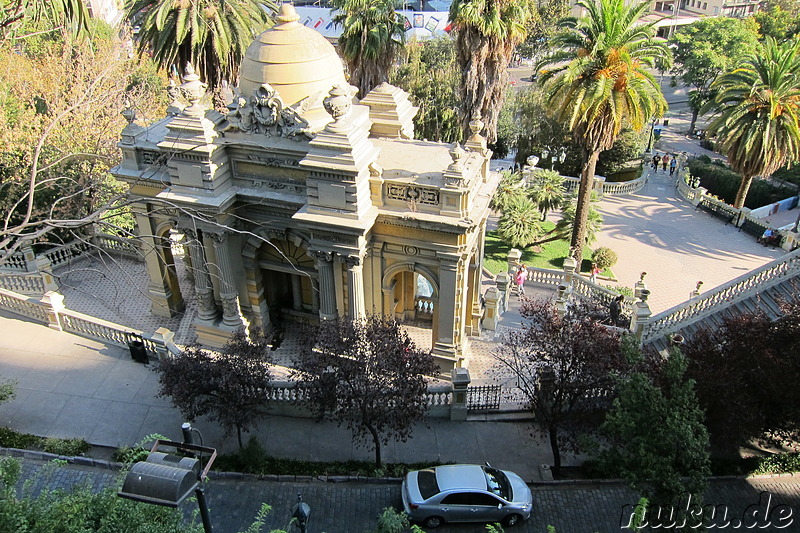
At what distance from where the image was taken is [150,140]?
2353 cm

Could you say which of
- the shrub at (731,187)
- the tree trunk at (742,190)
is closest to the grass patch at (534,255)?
the tree trunk at (742,190)

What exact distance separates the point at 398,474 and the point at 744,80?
30079mm

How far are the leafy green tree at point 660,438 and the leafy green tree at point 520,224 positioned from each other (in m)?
18.6

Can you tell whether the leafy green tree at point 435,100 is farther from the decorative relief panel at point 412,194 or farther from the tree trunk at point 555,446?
the tree trunk at point 555,446

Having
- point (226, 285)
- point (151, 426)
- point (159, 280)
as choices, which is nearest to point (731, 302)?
point (226, 285)

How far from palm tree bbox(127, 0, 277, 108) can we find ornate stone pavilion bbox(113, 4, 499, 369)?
10867 millimetres

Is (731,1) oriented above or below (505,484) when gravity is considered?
above

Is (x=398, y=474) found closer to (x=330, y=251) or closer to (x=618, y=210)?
(x=330, y=251)

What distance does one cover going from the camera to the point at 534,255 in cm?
3541

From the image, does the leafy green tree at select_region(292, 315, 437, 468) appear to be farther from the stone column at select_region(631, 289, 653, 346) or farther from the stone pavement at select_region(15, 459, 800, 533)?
the stone column at select_region(631, 289, 653, 346)

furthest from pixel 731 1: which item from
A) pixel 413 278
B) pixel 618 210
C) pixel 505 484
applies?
pixel 505 484

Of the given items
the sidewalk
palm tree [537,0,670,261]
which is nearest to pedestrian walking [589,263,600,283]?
palm tree [537,0,670,261]

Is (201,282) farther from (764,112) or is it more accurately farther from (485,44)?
(764,112)

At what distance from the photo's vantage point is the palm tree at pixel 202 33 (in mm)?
32094
